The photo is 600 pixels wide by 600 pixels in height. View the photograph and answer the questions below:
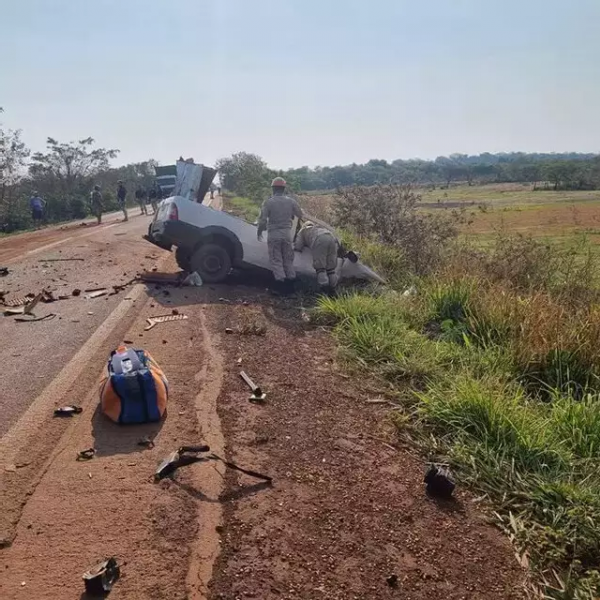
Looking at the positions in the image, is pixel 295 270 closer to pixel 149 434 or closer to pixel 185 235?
pixel 185 235

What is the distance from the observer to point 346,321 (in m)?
6.84

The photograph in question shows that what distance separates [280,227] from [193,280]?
1749 millimetres

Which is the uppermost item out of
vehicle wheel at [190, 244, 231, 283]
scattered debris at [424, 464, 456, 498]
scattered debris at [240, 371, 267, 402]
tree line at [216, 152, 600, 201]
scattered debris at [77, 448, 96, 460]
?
tree line at [216, 152, 600, 201]

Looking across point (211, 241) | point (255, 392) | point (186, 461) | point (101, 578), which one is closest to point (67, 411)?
point (186, 461)

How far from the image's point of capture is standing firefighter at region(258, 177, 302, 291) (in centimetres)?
879

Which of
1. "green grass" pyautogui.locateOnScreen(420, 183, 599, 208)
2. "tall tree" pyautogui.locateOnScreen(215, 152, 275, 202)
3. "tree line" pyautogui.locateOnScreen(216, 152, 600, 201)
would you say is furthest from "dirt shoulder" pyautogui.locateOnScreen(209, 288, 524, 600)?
"green grass" pyautogui.locateOnScreen(420, 183, 599, 208)

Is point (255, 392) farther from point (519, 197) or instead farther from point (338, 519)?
point (519, 197)

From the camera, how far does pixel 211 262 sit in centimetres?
922

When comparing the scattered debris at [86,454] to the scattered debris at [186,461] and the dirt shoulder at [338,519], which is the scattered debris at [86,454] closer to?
the scattered debris at [186,461]

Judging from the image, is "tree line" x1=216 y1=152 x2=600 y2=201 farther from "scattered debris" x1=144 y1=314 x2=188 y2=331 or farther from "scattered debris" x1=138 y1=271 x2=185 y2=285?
"scattered debris" x1=144 y1=314 x2=188 y2=331

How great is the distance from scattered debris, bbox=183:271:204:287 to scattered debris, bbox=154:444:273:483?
18.8 ft

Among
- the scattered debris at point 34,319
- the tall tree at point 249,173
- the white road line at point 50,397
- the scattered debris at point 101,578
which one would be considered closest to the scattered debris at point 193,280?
the white road line at point 50,397

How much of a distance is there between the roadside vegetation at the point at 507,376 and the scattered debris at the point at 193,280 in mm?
2496

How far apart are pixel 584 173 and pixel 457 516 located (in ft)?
322
